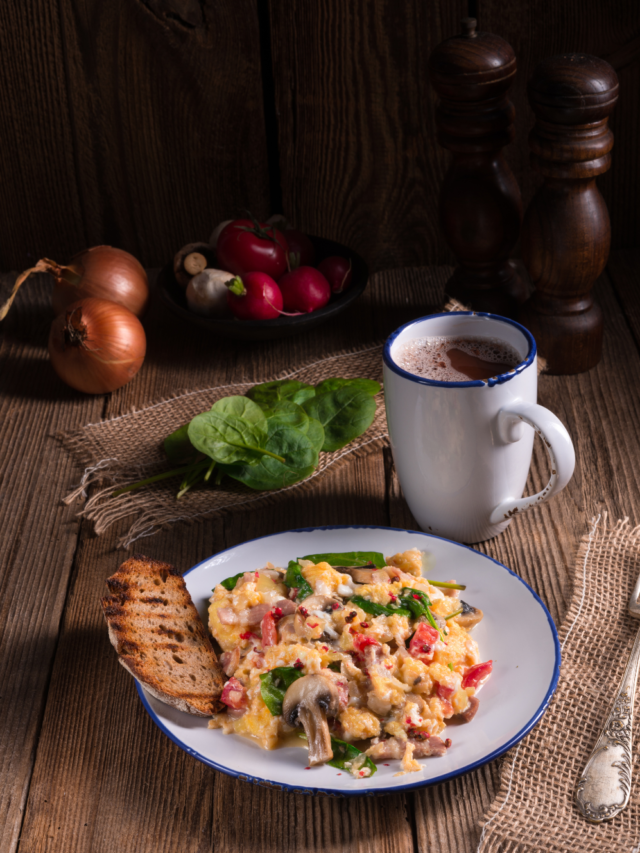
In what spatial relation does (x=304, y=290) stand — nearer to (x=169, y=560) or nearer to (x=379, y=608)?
(x=169, y=560)

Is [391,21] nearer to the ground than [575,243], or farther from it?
farther from it

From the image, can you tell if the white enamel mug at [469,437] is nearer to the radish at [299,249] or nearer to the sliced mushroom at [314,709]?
the sliced mushroom at [314,709]

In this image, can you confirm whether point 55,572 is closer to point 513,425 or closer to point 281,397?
point 281,397

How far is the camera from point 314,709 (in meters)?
0.97

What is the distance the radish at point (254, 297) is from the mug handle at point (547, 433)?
0.79 metres

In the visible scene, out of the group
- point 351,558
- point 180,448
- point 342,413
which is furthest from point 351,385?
point 351,558

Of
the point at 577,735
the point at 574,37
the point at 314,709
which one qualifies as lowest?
the point at 577,735

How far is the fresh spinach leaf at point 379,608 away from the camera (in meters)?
1.07

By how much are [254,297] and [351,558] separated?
0.82 meters

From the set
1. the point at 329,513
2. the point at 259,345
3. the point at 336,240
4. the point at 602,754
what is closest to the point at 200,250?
the point at 259,345

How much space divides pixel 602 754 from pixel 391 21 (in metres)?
1.69

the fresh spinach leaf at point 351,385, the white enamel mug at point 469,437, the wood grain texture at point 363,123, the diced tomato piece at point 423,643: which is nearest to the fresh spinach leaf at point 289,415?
the fresh spinach leaf at point 351,385

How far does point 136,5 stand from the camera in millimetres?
1997

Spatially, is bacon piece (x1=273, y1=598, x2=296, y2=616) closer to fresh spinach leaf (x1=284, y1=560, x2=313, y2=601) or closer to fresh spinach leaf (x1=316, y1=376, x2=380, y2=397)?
fresh spinach leaf (x1=284, y1=560, x2=313, y2=601)
